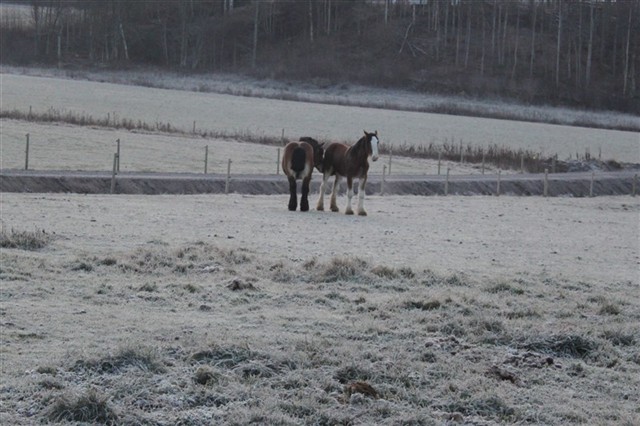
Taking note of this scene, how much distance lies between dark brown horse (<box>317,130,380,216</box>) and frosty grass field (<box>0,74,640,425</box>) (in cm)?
109

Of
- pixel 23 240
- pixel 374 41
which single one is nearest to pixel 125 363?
pixel 23 240

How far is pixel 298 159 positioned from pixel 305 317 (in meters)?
18.0

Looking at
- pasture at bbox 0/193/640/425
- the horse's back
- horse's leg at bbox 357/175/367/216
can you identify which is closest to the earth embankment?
the horse's back

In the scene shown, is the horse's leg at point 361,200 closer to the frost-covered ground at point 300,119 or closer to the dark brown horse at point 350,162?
the dark brown horse at point 350,162

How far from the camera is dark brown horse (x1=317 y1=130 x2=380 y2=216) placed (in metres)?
33.7

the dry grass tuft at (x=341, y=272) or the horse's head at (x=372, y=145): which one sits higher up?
the horse's head at (x=372, y=145)

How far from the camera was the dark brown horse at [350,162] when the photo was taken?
1328 inches

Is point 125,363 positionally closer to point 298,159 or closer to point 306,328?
point 306,328

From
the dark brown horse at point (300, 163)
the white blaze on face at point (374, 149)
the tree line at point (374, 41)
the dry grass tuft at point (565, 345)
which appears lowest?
the dry grass tuft at point (565, 345)

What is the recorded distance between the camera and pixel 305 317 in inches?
637

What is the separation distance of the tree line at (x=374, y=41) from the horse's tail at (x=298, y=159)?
75588mm

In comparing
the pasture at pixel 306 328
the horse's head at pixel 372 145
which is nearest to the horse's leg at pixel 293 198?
the horse's head at pixel 372 145

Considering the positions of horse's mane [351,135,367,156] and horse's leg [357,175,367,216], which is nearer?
horse's mane [351,135,367,156]

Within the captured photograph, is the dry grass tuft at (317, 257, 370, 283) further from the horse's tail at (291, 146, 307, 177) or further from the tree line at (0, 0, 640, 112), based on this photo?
the tree line at (0, 0, 640, 112)
